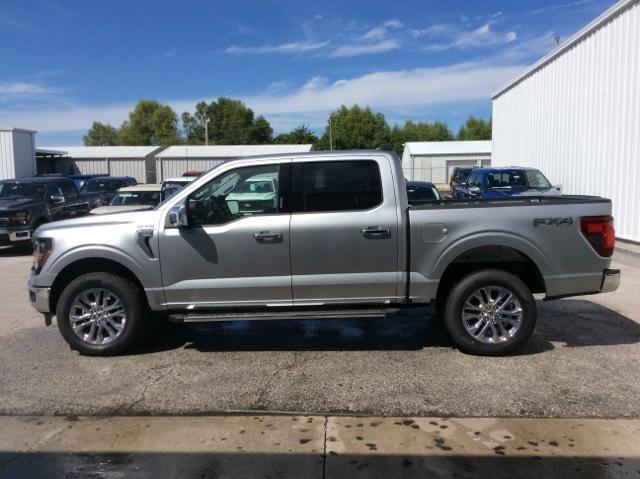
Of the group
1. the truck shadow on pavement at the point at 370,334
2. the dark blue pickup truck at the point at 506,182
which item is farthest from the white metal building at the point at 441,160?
the truck shadow on pavement at the point at 370,334

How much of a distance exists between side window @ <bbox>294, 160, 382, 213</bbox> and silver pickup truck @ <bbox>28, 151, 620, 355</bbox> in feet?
0.04

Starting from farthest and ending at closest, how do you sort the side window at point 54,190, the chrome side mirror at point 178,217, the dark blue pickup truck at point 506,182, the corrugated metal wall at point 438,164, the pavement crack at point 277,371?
the corrugated metal wall at point 438,164, the side window at point 54,190, the dark blue pickup truck at point 506,182, the chrome side mirror at point 178,217, the pavement crack at point 277,371

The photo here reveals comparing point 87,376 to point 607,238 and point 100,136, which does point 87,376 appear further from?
point 100,136

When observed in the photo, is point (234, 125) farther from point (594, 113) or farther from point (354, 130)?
point (594, 113)

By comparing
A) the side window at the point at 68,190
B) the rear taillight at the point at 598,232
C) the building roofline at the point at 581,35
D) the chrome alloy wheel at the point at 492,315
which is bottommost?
the chrome alloy wheel at the point at 492,315

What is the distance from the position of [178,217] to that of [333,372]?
209 centimetres

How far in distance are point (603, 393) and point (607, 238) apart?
1560 millimetres

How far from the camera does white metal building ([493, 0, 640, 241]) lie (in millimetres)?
13117

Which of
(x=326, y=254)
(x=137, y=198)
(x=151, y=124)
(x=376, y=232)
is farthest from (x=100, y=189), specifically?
(x=151, y=124)

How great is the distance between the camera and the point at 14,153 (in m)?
26.6

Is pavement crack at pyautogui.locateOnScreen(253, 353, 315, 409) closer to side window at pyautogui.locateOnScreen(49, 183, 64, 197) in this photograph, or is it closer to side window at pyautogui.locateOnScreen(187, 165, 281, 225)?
side window at pyautogui.locateOnScreen(187, 165, 281, 225)

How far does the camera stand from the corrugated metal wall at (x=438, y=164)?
49612 millimetres

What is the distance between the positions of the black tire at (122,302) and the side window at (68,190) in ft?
38.8

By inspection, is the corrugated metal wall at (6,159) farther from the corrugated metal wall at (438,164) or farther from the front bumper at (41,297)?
the corrugated metal wall at (438,164)
